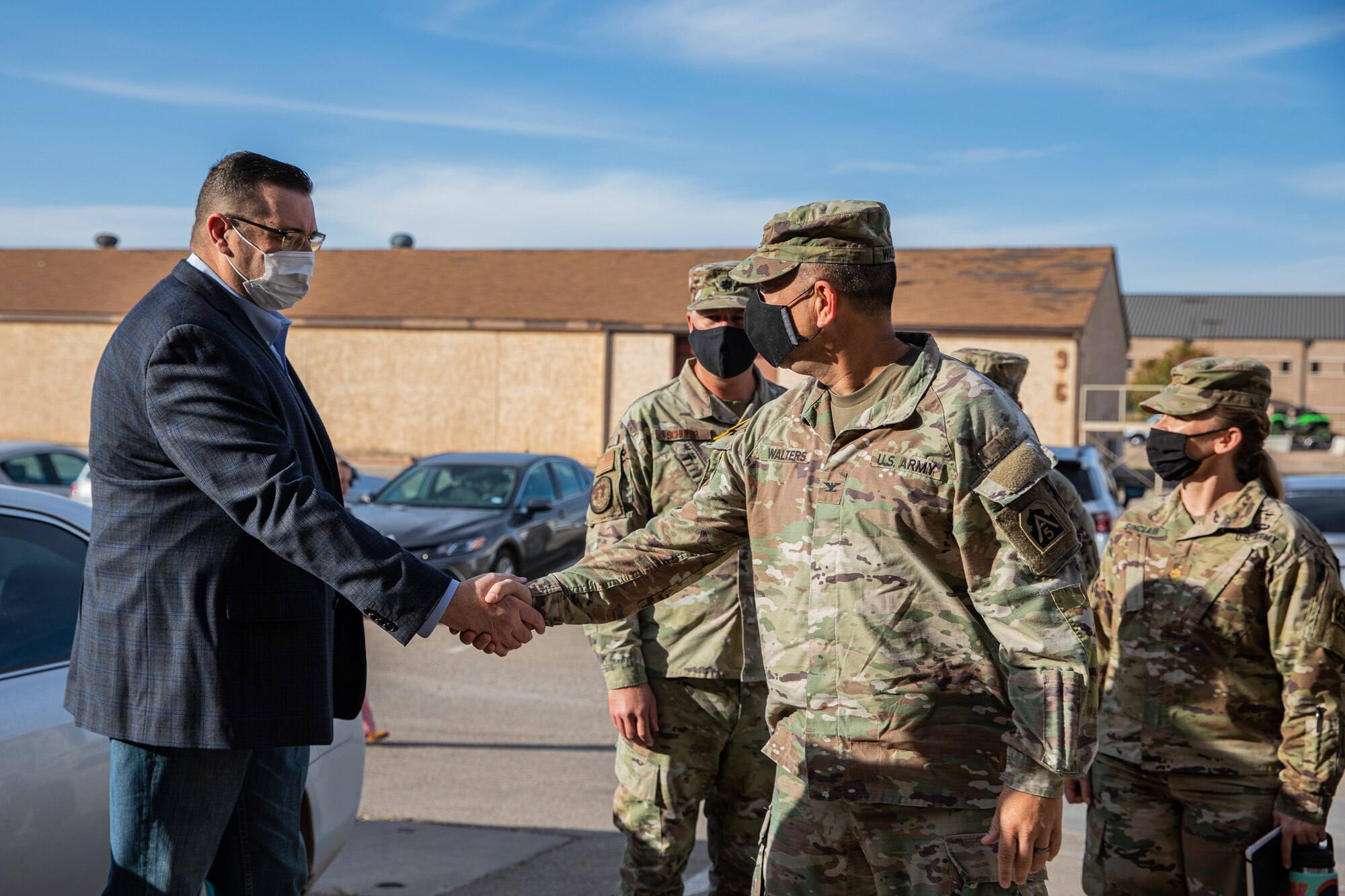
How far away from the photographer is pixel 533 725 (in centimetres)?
741

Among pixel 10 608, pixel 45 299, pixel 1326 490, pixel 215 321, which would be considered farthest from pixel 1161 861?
pixel 45 299

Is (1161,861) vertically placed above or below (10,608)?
below

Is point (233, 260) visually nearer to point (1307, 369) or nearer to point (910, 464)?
point (910, 464)

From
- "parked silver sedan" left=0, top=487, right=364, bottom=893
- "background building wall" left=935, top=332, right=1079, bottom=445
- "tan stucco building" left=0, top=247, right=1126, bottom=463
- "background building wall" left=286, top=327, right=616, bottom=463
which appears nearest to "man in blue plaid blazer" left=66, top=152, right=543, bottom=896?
"parked silver sedan" left=0, top=487, right=364, bottom=893

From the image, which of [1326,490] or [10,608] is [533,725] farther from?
[1326,490]

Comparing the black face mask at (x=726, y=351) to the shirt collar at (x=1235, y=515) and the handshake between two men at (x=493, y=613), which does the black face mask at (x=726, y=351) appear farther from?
the shirt collar at (x=1235, y=515)

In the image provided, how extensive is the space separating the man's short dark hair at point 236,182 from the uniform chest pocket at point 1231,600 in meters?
2.77

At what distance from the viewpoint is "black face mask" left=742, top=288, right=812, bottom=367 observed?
2.68 meters

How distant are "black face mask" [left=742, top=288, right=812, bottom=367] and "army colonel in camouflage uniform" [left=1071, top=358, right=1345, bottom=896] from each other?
1.61m

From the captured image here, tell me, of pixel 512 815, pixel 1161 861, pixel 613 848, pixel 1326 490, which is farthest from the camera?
pixel 1326 490

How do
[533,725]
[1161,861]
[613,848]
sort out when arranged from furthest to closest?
[533,725], [613,848], [1161,861]

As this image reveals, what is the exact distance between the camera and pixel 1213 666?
352 cm

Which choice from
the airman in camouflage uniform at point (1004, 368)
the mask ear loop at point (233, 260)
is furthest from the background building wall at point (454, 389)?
the mask ear loop at point (233, 260)

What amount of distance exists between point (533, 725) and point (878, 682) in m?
5.21
